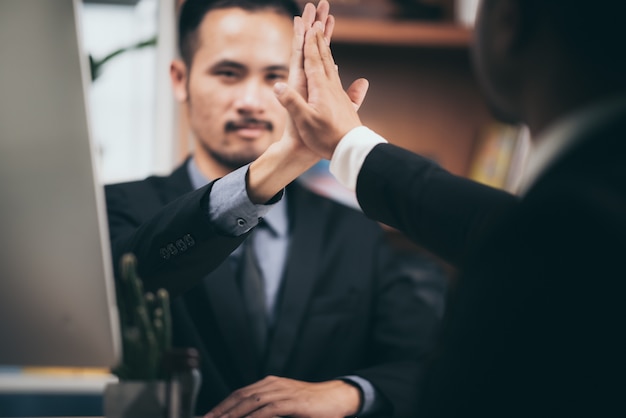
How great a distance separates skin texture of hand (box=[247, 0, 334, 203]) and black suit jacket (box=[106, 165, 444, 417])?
2.5 inches

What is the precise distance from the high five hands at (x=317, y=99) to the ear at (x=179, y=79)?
0.17m

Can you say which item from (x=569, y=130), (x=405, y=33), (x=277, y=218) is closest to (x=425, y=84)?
(x=405, y=33)

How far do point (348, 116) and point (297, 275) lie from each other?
0.85 feet

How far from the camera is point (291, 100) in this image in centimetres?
77

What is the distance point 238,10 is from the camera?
0.85m

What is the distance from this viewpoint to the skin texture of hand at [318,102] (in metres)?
0.77

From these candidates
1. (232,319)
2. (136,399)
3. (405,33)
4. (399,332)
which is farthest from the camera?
(405,33)

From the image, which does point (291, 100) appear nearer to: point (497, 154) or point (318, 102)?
point (318, 102)

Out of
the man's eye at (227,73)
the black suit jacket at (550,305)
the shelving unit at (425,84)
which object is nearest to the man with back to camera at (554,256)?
the black suit jacket at (550,305)

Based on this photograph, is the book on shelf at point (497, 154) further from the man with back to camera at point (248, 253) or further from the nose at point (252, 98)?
the nose at point (252, 98)

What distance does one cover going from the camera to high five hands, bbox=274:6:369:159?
2.52ft

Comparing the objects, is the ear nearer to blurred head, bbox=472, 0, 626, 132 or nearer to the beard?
the beard

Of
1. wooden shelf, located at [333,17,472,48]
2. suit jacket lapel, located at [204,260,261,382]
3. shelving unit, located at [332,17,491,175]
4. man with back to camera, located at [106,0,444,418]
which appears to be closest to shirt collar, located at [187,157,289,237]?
man with back to camera, located at [106,0,444,418]

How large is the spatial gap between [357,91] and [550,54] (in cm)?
30
